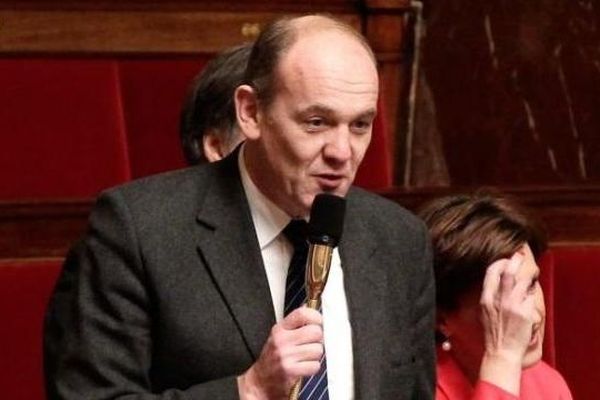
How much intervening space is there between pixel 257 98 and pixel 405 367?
15 centimetres

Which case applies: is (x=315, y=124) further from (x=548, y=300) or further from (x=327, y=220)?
(x=548, y=300)

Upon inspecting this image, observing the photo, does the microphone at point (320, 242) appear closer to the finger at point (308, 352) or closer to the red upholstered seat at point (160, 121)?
the finger at point (308, 352)

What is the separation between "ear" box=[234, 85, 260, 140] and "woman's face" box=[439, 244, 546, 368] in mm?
225

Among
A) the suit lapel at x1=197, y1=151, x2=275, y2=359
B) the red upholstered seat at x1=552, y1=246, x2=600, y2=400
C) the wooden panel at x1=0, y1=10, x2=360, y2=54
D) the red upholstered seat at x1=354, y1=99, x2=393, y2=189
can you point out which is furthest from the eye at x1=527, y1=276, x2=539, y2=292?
the wooden panel at x1=0, y1=10, x2=360, y2=54

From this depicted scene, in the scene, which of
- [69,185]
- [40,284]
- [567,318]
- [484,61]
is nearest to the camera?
[40,284]

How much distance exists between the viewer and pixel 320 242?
0.55m

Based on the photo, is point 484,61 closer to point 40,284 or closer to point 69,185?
point 69,185

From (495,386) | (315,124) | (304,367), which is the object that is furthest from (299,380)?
(495,386)

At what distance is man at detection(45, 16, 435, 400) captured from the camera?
23.6 inches

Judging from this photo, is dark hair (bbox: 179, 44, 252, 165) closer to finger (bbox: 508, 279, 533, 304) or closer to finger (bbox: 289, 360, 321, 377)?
finger (bbox: 508, 279, 533, 304)

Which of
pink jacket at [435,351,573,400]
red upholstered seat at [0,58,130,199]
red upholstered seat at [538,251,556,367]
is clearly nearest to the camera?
pink jacket at [435,351,573,400]

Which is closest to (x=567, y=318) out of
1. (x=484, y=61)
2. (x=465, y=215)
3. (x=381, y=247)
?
(x=465, y=215)

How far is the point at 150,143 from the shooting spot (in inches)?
45.5

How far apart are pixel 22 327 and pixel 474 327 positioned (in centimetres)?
26
